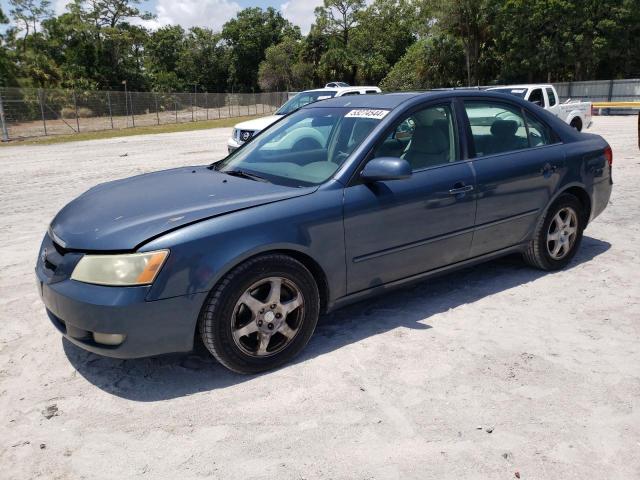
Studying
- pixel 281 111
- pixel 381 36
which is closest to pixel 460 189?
pixel 281 111

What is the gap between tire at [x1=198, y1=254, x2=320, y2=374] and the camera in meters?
3.14

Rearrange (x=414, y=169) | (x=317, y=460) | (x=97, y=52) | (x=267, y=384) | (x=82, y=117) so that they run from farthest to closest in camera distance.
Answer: (x=97, y=52)
(x=82, y=117)
(x=414, y=169)
(x=267, y=384)
(x=317, y=460)

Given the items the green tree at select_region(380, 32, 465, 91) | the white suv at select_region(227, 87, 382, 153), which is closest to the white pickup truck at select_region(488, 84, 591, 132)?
the white suv at select_region(227, 87, 382, 153)

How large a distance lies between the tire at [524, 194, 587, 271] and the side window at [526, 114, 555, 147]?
504 mm

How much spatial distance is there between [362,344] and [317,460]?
4.00ft

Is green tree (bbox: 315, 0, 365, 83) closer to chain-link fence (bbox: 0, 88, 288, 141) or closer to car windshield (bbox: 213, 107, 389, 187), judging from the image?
chain-link fence (bbox: 0, 88, 288, 141)

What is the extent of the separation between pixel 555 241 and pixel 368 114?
216 cm

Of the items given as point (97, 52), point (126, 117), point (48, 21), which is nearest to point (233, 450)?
point (126, 117)

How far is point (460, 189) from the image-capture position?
163 inches

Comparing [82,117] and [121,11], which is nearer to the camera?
[82,117]

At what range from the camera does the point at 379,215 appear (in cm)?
372

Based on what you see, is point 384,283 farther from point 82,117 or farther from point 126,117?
point 126,117

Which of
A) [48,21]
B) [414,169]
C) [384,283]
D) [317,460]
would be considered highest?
[48,21]

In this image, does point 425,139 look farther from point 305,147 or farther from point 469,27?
point 469,27
